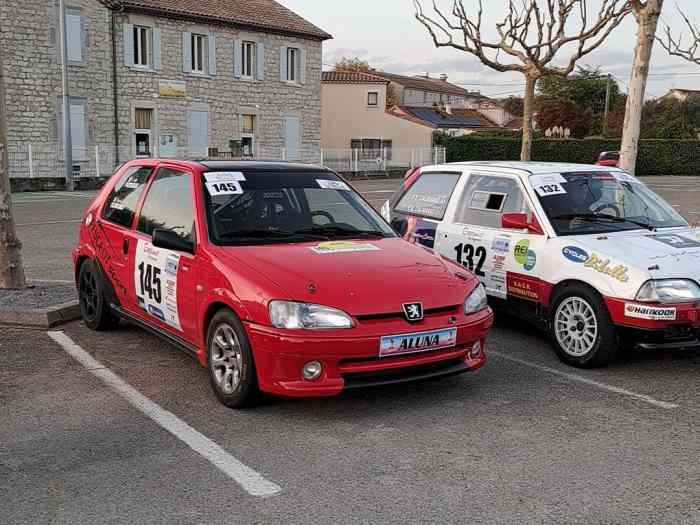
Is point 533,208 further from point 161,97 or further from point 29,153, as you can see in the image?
point 161,97

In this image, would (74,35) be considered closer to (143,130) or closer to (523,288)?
(143,130)

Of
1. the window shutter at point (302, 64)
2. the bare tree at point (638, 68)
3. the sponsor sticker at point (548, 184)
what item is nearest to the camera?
the sponsor sticker at point (548, 184)

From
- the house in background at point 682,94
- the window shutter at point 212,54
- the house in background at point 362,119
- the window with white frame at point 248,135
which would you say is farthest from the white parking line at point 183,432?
the house in background at point 682,94

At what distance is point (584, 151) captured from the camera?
50625 millimetres

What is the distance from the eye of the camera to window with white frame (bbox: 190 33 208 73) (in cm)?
3622

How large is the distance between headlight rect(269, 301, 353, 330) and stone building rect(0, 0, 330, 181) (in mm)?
26729

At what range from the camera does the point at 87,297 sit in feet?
23.1

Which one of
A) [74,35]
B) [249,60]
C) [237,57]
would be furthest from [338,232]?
[249,60]

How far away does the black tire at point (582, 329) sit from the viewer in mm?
5750

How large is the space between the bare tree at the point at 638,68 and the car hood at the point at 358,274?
8.44 metres

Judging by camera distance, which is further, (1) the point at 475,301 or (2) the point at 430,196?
(2) the point at 430,196

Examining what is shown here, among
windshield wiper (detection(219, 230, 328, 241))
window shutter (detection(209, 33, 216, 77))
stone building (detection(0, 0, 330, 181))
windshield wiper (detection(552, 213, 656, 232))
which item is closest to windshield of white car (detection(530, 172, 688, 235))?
windshield wiper (detection(552, 213, 656, 232))

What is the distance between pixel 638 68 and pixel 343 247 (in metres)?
8.92

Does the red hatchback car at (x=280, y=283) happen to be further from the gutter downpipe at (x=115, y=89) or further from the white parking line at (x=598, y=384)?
the gutter downpipe at (x=115, y=89)
